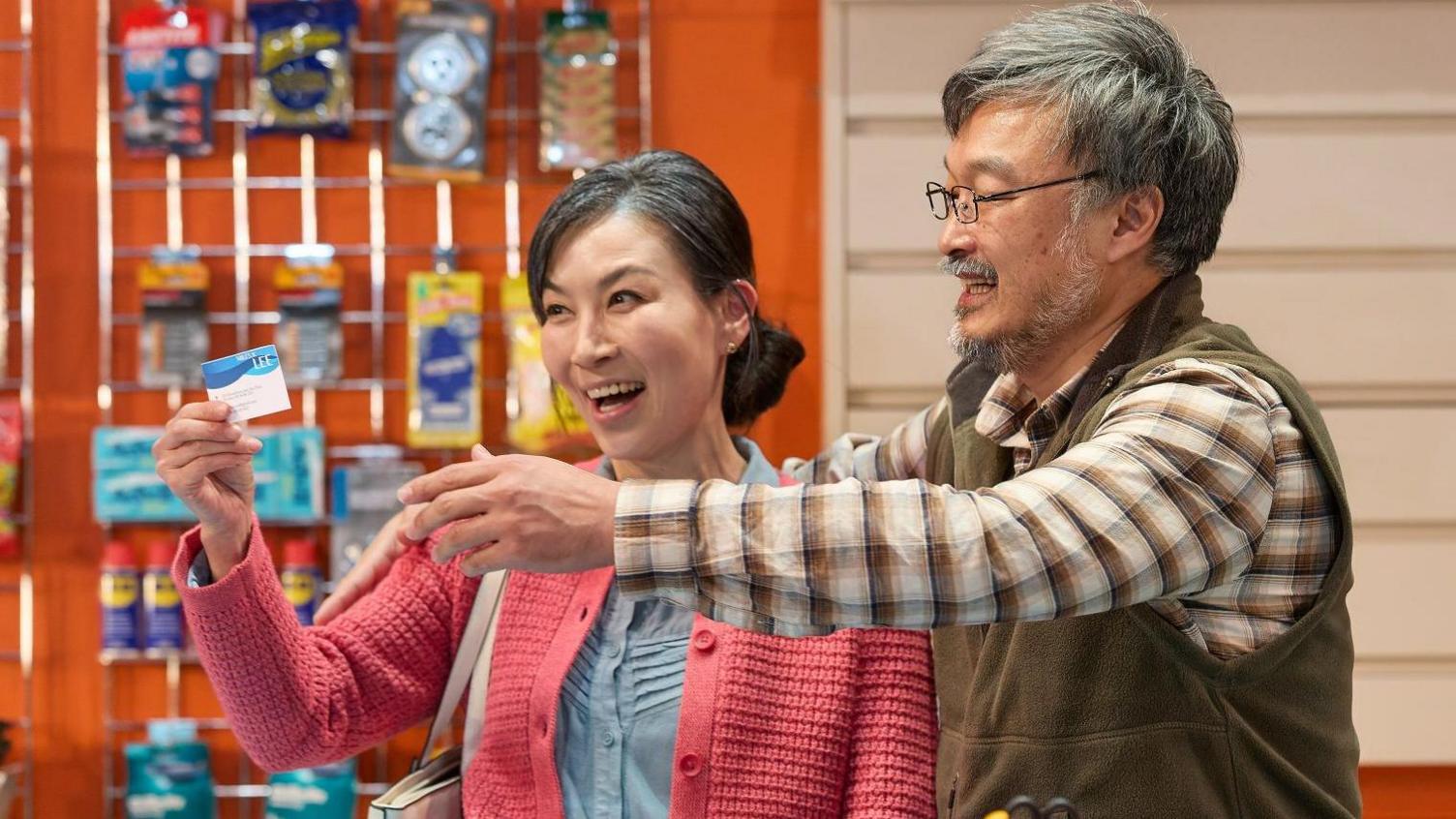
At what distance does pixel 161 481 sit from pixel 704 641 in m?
1.61

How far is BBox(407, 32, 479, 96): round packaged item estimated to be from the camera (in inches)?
112

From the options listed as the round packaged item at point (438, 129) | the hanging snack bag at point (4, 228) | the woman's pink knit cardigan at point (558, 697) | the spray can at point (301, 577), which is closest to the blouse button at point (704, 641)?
the woman's pink knit cardigan at point (558, 697)

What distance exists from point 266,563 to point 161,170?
5.08ft

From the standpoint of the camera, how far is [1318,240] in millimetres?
2793

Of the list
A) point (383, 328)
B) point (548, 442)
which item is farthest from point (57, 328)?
point (548, 442)

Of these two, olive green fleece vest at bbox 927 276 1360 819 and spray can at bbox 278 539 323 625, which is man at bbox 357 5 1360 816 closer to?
olive green fleece vest at bbox 927 276 1360 819

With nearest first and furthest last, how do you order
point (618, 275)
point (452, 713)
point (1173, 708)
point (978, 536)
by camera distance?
point (978, 536) → point (1173, 708) → point (618, 275) → point (452, 713)

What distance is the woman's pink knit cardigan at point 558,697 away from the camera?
1646 mm

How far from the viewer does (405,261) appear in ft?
9.64

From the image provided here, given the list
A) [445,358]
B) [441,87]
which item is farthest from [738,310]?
[441,87]

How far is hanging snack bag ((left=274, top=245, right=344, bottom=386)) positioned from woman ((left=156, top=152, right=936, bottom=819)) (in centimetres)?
111

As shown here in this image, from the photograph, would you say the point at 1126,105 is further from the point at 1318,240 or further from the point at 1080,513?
the point at 1318,240

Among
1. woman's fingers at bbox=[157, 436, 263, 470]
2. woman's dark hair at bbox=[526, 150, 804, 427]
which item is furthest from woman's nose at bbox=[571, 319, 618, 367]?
woman's fingers at bbox=[157, 436, 263, 470]

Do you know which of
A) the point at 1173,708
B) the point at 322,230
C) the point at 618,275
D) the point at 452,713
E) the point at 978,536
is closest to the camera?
the point at 978,536
